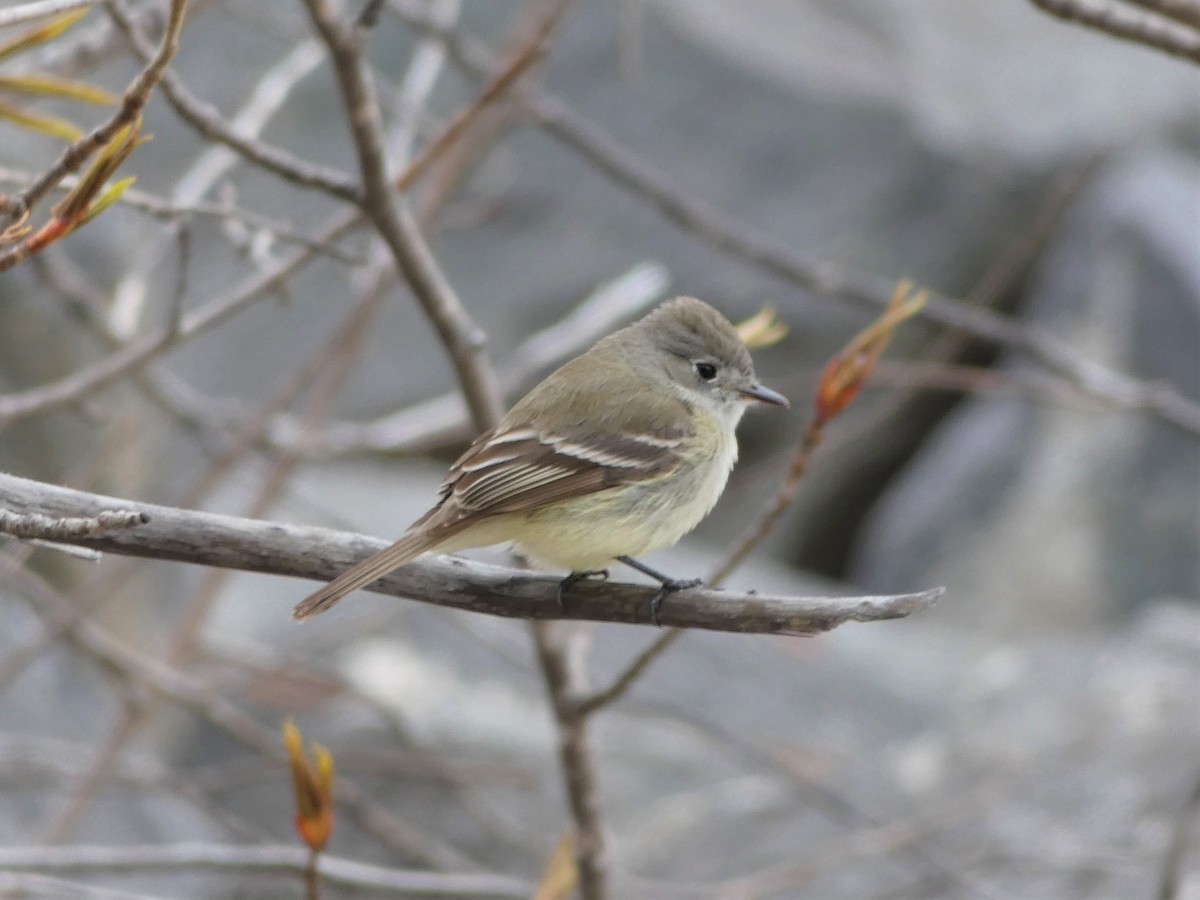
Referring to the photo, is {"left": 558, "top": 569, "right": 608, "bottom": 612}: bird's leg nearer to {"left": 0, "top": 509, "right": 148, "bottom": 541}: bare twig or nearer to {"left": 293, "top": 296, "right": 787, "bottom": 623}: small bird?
{"left": 293, "top": 296, "right": 787, "bottom": 623}: small bird

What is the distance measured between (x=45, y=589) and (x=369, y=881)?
111cm

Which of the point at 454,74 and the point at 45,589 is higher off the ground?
the point at 454,74

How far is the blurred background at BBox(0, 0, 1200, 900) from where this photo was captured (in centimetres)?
402

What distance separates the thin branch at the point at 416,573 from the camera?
1956 mm

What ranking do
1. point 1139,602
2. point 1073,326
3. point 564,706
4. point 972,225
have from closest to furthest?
1. point 564,706
2. point 1139,602
3. point 1073,326
4. point 972,225

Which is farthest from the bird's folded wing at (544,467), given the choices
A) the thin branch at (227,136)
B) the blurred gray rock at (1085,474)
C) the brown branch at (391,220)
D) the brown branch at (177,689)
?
the blurred gray rock at (1085,474)

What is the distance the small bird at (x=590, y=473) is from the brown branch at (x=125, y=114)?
115 cm

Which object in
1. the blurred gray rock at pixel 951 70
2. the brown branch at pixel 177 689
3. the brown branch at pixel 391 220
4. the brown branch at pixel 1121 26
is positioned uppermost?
the blurred gray rock at pixel 951 70

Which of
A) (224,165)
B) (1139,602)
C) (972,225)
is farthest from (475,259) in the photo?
(224,165)

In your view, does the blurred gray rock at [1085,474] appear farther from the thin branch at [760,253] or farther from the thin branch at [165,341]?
the thin branch at [165,341]

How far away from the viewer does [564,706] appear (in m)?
3.09

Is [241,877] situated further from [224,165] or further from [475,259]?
[475,259]

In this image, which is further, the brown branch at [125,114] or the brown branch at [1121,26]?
the brown branch at [1121,26]

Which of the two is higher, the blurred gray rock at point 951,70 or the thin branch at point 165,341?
the blurred gray rock at point 951,70
